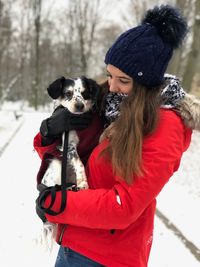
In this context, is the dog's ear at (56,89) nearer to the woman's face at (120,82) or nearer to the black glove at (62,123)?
the black glove at (62,123)

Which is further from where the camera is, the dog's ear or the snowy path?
the snowy path

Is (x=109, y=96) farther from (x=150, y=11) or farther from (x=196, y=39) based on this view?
(x=196, y=39)

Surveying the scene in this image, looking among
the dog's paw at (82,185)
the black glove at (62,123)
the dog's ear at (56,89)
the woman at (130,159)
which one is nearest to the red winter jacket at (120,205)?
the woman at (130,159)

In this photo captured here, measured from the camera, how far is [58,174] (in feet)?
9.44

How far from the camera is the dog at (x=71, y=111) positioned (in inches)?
103

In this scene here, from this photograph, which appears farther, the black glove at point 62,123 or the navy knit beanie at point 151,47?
the black glove at point 62,123

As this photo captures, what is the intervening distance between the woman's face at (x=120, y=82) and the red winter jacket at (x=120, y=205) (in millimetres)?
233

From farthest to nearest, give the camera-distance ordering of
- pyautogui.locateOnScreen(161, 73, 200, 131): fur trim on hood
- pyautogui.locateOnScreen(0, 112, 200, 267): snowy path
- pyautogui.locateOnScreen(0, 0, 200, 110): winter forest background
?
pyautogui.locateOnScreen(0, 0, 200, 110): winter forest background < pyautogui.locateOnScreen(0, 112, 200, 267): snowy path < pyautogui.locateOnScreen(161, 73, 200, 131): fur trim on hood

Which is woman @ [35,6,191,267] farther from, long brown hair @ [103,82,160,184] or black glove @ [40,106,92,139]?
black glove @ [40,106,92,139]

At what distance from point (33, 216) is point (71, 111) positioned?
4354 millimetres

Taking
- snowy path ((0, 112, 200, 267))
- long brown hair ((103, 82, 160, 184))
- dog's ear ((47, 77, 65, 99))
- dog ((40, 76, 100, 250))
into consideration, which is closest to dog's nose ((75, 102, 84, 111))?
dog ((40, 76, 100, 250))

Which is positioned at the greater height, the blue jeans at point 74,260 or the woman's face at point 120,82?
the woman's face at point 120,82

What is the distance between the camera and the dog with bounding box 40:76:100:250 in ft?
8.55

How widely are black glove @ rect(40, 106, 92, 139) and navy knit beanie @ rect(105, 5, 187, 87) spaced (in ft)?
1.52
